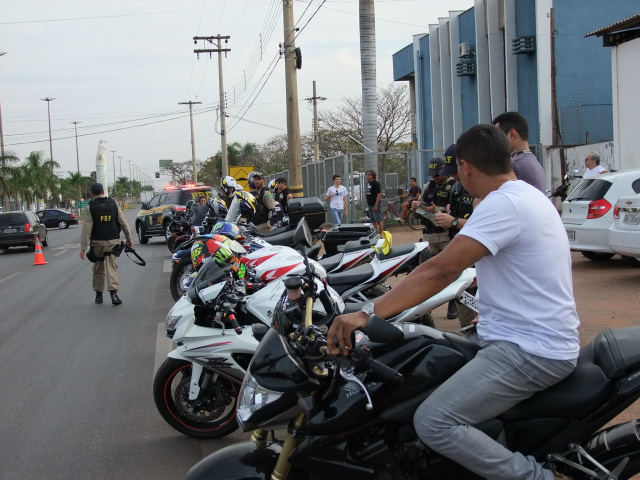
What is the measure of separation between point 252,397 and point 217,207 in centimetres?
923

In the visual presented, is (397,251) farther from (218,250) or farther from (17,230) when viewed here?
(17,230)

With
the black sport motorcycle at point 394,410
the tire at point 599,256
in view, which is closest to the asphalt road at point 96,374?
the tire at point 599,256

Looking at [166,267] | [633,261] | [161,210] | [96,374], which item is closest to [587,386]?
[96,374]

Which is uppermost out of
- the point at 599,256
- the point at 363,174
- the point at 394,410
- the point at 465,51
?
the point at 465,51

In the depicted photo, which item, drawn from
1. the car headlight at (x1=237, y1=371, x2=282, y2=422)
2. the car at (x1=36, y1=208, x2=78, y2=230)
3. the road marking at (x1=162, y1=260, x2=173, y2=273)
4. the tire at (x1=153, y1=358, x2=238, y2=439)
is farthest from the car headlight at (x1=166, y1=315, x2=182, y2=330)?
the car at (x1=36, y1=208, x2=78, y2=230)

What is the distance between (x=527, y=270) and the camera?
263 cm

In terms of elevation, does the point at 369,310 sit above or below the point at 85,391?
above

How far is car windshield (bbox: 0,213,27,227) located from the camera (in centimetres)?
2464

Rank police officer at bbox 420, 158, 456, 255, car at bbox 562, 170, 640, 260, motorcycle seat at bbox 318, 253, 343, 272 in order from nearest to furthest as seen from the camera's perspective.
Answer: motorcycle seat at bbox 318, 253, 343, 272 → police officer at bbox 420, 158, 456, 255 → car at bbox 562, 170, 640, 260

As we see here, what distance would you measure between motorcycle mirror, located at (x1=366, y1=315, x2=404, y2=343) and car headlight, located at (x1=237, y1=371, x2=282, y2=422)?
0.45 m

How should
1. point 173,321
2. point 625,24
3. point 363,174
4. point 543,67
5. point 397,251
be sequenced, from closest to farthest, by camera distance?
point 173,321 < point 397,251 < point 625,24 < point 363,174 < point 543,67

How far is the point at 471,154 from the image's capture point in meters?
2.81

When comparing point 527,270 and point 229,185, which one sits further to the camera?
point 229,185

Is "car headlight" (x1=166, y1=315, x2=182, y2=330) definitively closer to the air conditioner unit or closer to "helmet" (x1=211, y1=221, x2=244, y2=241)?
"helmet" (x1=211, y1=221, x2=244, y2=241)
